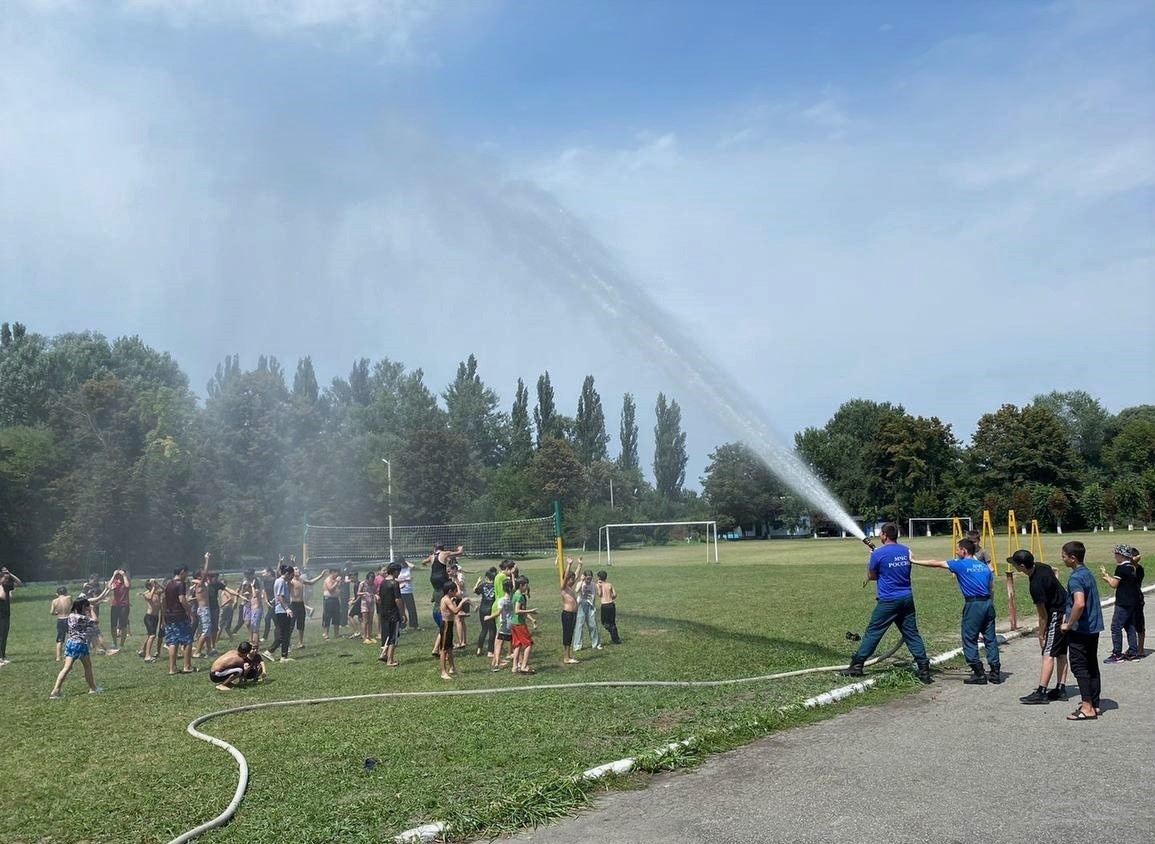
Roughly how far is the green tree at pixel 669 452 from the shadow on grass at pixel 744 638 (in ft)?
285

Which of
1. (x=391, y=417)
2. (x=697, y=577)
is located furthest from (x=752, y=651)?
(x=391, y=417)

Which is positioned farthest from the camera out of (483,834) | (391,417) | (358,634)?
(391,417)

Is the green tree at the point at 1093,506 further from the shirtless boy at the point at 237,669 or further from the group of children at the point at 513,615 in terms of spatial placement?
the shirtless boy at the point at 237,669

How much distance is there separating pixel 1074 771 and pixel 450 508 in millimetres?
71760

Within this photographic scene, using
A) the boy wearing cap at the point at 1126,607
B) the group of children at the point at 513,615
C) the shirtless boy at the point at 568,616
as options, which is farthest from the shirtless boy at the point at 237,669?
the boy wearing cap at the point at 1126,607

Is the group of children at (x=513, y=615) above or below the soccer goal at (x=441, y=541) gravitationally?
below

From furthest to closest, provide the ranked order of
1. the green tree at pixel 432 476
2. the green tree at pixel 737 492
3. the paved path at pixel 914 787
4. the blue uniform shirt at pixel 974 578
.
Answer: the green tree at pixel 737 492, the green tree at pixel 432 476, the blue uniform shirt at pixel 974 578, the paved path at pixel 914 787

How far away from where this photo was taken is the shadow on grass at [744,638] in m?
16.6

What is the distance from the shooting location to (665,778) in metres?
9.02

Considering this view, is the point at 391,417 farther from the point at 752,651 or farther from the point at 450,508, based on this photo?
the point at 752,651

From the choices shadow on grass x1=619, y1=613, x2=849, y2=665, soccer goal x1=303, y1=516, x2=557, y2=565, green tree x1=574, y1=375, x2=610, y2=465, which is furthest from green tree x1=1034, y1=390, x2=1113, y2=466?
shadow on grass x1=619, y1=613, x2=849, y2=665

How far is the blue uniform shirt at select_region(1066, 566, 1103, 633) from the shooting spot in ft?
35.6

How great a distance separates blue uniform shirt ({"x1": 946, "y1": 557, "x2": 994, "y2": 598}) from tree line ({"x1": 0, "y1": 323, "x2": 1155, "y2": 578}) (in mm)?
46159

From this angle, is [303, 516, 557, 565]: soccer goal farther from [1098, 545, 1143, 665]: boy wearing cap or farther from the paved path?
the paved path
